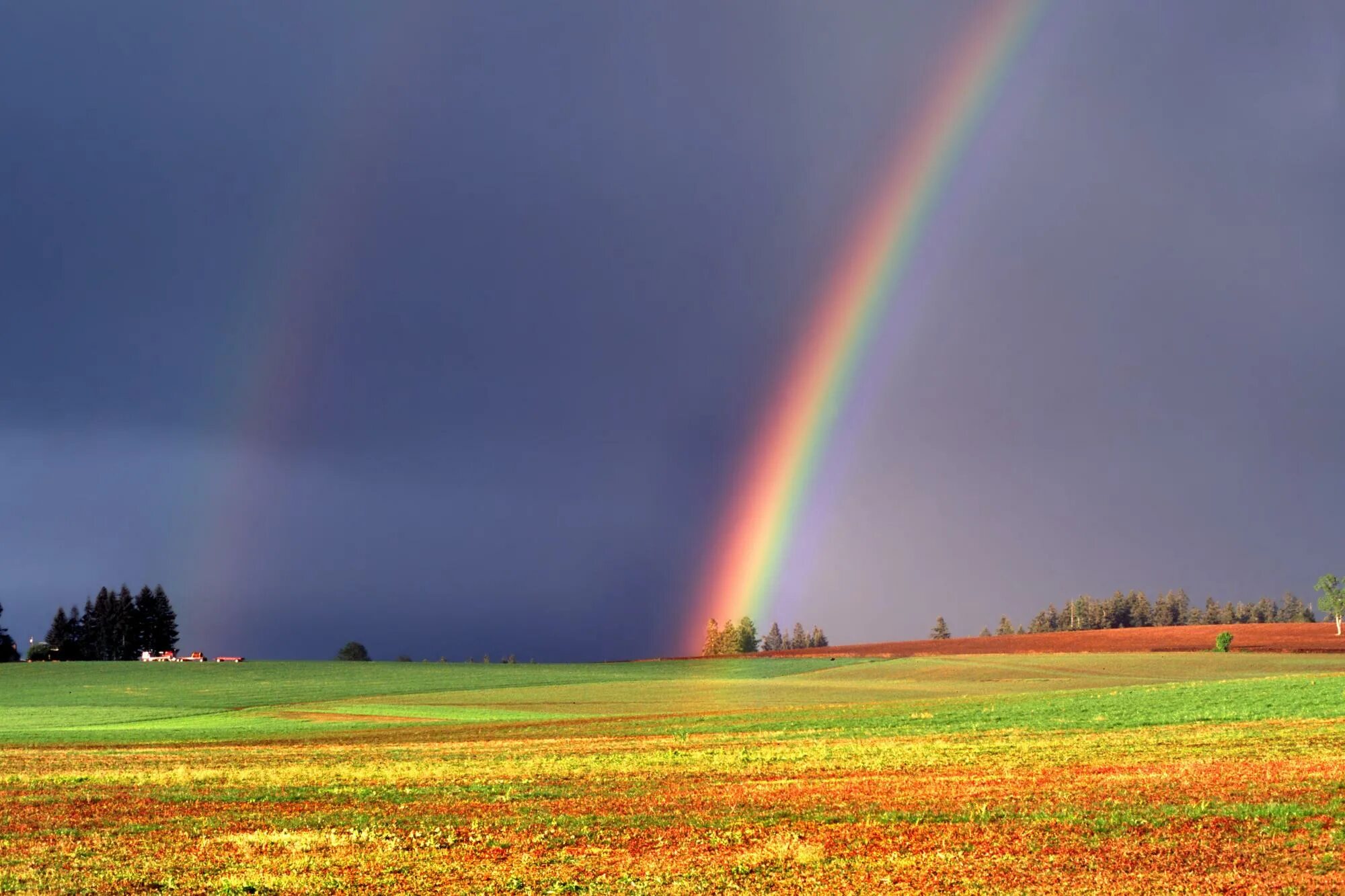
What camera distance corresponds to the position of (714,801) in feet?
74.2

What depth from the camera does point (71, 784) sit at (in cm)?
2884

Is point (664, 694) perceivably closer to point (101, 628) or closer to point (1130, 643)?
point (1130, 643)

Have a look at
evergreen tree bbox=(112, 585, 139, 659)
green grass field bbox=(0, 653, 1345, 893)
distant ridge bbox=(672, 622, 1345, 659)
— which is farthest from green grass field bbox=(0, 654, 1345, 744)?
evergreen tree bbox=(112, 585, 139, 659)

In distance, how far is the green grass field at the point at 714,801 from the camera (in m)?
15.2

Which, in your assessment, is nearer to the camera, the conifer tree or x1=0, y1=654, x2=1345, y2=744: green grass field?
x1=0, y1=654, x2=1345, y2=744: green grass field

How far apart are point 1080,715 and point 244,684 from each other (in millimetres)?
88228

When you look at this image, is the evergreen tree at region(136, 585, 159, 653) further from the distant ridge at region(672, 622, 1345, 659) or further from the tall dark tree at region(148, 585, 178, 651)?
the distant ridge at region(672, 622, 1345, 659)

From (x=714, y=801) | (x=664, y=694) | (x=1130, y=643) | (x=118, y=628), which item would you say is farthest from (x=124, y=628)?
(x=714, y=801)

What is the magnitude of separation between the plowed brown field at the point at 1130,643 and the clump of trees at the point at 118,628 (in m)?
115

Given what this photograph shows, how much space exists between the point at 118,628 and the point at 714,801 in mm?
192087

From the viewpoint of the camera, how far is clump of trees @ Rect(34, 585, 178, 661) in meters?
185

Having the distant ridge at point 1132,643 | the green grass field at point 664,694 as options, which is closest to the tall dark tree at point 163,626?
the green grass field at point 664,694

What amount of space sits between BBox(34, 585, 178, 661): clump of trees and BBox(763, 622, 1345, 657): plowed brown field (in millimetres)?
114752

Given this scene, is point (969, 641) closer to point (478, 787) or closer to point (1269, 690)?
point (1269, 690)
